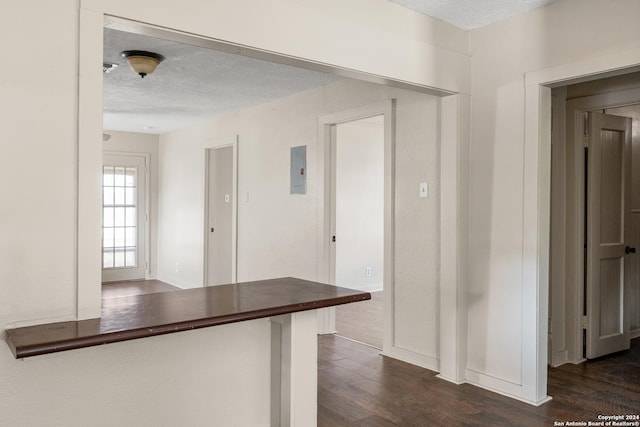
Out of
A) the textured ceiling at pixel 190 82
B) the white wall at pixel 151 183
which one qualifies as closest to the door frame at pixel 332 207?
the textured ceiling at pixel 190 82

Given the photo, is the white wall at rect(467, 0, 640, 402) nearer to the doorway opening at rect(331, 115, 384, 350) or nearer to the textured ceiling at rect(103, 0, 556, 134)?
the textured ceiling at rect(103, 0, 556, 134)

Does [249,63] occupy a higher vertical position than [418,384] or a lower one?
higher

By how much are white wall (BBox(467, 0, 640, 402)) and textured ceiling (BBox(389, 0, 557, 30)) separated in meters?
0.09

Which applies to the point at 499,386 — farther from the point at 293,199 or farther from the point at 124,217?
the point at 124,217

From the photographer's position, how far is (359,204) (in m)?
6.73

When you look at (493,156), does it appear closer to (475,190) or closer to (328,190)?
(475,190)

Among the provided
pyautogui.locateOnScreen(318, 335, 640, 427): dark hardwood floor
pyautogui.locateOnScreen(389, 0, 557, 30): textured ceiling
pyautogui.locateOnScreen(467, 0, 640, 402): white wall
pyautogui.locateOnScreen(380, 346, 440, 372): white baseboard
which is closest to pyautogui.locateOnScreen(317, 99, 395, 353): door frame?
pyautogui.locateOnScreen(380, 346, 440, 372): white baseboard

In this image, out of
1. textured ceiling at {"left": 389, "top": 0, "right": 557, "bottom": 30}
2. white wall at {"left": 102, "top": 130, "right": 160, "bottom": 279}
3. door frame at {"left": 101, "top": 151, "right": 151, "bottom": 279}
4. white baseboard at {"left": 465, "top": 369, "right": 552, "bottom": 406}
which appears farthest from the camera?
door frame at {"left": 101, "top": 151, "right": 151, "bottom": 279}

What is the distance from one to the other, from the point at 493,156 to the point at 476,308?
1.04m

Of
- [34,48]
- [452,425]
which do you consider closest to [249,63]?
[34,48]

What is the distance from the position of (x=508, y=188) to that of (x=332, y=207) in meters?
1.82

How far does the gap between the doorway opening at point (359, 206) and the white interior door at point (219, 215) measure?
1.51 meters

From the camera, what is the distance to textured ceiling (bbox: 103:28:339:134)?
360 cm

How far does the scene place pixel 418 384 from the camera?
10.8ft
